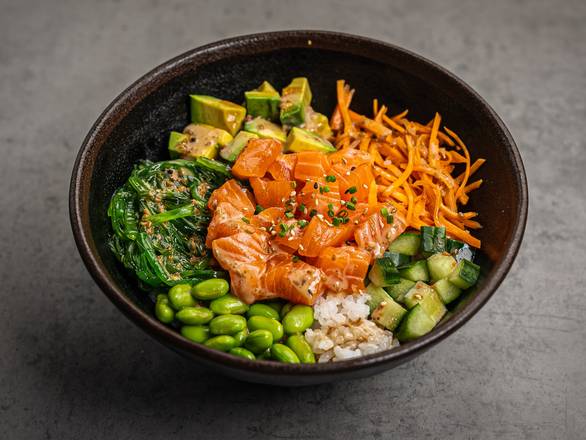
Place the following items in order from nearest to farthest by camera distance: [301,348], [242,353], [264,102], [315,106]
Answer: [242,353], [301,348], [264,102], [315,106]

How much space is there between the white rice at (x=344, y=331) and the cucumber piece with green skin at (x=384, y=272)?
10 cm

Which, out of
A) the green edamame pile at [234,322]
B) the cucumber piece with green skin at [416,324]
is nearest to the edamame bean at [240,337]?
the green edamame pile at [234,322]

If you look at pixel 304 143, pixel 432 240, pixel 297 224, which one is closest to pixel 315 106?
pixel 304 143

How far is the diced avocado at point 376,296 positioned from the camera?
3.55 meters

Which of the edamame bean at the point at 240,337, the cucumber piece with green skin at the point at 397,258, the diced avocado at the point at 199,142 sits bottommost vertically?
the edamame bean at the point at 240,337

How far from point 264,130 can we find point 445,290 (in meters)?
1.37

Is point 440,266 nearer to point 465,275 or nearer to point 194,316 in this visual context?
point 465,275

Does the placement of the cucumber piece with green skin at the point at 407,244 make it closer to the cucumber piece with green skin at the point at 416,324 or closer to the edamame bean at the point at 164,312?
the cucumber piece with green skin at the point at 416,324

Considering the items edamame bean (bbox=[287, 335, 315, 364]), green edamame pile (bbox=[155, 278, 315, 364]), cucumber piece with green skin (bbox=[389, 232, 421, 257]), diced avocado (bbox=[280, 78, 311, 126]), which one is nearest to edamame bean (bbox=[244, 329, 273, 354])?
green edamame pile (bbox=[155, 278, 315, 364])

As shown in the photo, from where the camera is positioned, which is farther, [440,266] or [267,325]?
[440,266]

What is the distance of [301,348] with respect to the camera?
10.9 ft

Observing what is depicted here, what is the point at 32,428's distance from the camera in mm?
3842

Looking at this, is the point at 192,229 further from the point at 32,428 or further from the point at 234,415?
A: the point at 32,428

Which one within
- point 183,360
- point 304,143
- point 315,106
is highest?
point 315,106
